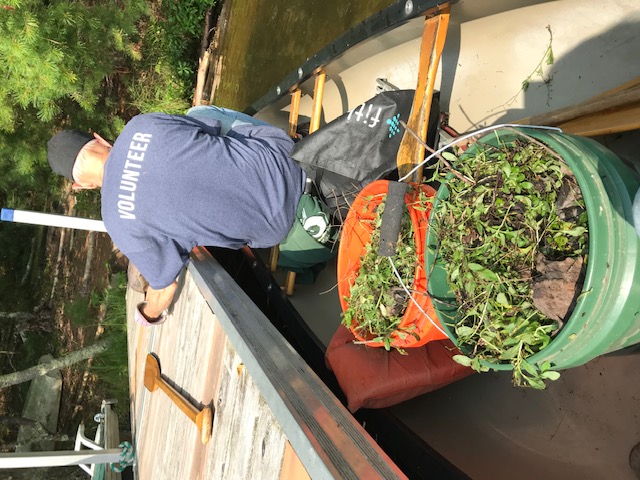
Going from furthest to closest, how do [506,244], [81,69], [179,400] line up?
[81,69]
[179,400]
[506,244]

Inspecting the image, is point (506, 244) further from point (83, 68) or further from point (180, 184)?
point (83, 68)

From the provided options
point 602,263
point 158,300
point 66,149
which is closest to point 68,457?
point 158,300

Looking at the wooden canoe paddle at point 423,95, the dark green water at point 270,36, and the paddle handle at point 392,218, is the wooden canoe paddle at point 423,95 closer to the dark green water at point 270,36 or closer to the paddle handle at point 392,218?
the paddle handle at point 392,218

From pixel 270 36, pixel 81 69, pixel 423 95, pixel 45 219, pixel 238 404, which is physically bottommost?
pixel 238 404

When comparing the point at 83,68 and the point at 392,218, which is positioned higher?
the point at 83,68

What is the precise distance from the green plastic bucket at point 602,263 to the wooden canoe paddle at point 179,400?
141cm

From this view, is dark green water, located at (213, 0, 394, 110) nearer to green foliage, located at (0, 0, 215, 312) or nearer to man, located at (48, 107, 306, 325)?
green foliage, located at (0, 0, 215, 312)

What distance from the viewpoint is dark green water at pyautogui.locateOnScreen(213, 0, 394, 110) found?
3.84 meters

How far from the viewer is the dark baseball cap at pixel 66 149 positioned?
7.43 ft

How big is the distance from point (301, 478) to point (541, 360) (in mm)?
620

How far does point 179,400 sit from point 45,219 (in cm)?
121

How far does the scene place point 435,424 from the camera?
189cm

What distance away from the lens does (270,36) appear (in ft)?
15.0

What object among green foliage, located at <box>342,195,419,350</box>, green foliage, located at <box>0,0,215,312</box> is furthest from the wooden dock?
green foliage, located at <box>0,0,215,312</box>
